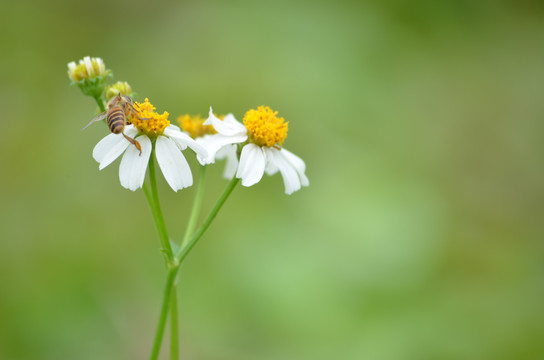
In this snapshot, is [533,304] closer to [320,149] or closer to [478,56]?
[320,149]

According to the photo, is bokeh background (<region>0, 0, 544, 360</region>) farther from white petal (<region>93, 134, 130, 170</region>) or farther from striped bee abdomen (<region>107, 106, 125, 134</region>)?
striped bee abdomen (<region>107, 106, 125, 134</region>)

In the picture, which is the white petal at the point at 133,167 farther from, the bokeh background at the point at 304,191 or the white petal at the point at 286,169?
the bokeh background at the point at 304,191

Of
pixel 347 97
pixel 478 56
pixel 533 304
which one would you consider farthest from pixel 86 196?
pixel 478 56

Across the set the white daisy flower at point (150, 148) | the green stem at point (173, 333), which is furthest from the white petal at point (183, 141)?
the green stem at point (173, 333)

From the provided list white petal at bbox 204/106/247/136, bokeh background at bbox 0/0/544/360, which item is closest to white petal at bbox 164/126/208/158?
white petal at bbox 204/106/247/136

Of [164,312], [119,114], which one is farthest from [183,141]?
[164,312]

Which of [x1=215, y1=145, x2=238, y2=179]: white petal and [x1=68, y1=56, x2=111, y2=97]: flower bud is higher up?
[x1=215, y1=145, x2=238, y2=179]: white petal
